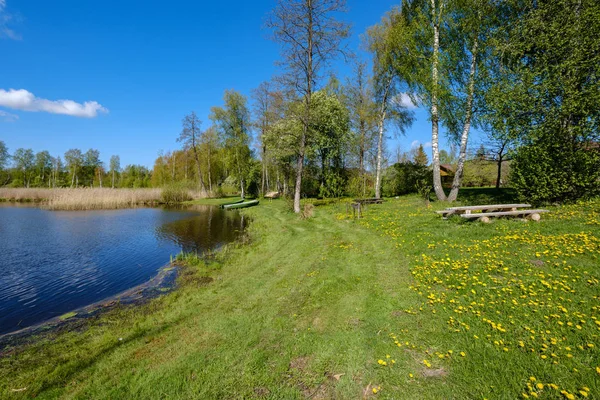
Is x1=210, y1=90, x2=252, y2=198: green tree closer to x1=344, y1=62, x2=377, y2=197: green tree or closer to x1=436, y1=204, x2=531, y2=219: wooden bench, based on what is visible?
x1=344, y1=62, x2=377, y2=197: green tree

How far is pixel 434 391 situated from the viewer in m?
3.11

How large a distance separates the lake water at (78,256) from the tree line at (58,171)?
45.7m

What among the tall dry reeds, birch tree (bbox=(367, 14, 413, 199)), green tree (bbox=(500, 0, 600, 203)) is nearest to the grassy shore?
green tree (bbox=(500, 0, 600, 203))

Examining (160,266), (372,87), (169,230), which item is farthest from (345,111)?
(160,266)

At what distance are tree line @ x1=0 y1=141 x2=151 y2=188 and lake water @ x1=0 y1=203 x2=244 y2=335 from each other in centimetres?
4572

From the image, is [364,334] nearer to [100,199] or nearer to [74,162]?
[100,199]

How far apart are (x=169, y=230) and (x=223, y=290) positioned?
11239 millimetres

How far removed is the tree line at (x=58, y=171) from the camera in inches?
2136

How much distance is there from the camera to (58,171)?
59906 mm

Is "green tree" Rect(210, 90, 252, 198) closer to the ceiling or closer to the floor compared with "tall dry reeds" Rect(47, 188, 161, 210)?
closer to the ceiling

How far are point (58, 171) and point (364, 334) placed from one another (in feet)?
262

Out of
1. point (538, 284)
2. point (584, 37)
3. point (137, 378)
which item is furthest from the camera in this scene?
point (584, 37)

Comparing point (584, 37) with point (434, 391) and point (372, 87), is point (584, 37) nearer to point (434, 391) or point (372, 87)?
point (372, 87)

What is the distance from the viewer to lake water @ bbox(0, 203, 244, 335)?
6.94 metres
